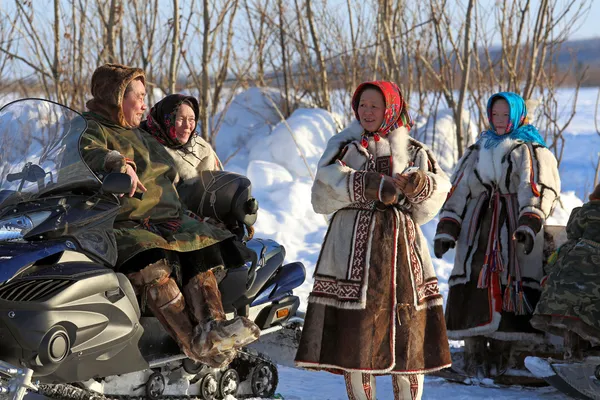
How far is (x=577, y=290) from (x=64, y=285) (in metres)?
2.76

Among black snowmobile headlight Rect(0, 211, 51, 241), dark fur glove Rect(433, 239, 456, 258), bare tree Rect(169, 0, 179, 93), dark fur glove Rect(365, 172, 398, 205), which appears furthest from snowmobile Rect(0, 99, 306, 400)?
bare tree Rect(169, 0, 179, 93)

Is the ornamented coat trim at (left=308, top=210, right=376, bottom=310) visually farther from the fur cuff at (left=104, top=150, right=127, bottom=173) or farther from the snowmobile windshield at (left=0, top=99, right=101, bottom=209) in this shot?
the snowmobile windshield at (left=0, top=99, right=101, bottom=209)

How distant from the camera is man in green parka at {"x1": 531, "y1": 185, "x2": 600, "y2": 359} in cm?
485

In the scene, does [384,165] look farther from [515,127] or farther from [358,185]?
[515,127]

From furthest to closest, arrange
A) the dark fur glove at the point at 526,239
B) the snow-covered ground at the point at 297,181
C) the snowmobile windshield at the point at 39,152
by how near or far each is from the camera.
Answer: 1. the snow-covered ground at the point at 297,181
2. the dark fur glove at the point at 526,239
3. the snowmobile windshield at the point at 39,152

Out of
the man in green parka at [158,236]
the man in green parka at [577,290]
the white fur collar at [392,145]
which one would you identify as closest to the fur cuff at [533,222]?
the man in green parka at [577,290]

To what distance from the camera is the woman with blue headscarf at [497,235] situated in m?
5.28

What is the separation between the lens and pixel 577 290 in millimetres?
4895

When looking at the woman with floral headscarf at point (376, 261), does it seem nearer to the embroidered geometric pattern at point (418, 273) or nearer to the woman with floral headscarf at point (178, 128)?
the embroidered geometric pattern at point (418, 273)

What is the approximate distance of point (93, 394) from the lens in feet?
12.3

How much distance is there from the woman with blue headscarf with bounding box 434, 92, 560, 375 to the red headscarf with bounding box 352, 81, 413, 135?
132 cm

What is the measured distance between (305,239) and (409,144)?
4.81 m

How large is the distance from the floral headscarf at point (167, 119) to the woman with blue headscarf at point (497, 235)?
5.72ft

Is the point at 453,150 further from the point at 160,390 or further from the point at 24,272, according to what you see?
the point at 24,272
